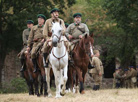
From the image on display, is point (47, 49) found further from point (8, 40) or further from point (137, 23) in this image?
point (8, 40)

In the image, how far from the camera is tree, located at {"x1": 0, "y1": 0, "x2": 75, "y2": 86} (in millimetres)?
26297

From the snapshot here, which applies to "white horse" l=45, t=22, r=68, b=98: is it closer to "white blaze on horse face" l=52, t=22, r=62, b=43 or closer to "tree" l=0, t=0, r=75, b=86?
"white blaze on horse face" l=52, t=22, r=62, b=43

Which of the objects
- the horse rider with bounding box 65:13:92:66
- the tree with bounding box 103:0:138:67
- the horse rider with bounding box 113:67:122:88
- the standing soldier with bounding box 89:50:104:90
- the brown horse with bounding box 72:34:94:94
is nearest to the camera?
the brown horse with bounding box 72:34:94:94

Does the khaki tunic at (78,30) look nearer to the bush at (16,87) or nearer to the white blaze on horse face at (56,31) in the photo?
the white blaze on horse face at (56,31)

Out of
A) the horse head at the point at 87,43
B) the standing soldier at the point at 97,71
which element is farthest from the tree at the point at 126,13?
the horse head at the point at 87,43

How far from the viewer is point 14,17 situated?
84.8 feet

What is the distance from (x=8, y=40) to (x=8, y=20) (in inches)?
83.2

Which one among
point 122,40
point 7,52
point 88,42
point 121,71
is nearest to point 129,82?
point 121,71

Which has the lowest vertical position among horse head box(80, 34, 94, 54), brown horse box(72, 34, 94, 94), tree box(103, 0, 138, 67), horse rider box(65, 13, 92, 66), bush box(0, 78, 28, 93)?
bush box(0, 78, 28, 93)

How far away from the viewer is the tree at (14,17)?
2630 centimetres

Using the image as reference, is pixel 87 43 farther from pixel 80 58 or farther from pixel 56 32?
pixel 56 32

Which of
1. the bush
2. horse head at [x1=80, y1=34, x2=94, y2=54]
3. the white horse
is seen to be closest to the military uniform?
the bush

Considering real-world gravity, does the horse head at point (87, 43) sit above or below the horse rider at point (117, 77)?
above

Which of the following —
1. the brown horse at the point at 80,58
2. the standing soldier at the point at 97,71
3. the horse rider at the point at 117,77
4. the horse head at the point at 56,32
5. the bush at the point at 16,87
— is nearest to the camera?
the horse head at the point at 56,32
